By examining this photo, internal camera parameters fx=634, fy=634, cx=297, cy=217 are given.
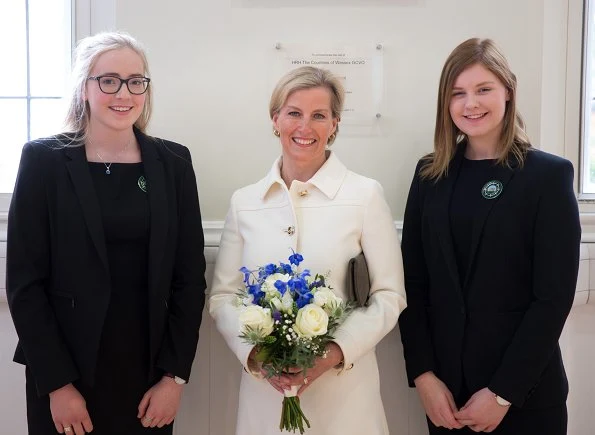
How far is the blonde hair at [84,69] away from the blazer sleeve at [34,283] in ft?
0.64

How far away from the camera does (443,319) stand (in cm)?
243

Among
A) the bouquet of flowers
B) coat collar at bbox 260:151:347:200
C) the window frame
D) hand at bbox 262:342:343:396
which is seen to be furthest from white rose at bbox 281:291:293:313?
the window frame

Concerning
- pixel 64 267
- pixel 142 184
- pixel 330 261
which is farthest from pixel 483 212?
pixel 64 267

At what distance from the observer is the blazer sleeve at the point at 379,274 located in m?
2.28

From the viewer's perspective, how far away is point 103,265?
7.41ft

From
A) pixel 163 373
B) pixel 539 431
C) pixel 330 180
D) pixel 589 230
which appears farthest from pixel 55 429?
pixel 589 230

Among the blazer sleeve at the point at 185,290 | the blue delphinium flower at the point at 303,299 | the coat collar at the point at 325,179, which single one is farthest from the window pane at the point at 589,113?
the blazer sleeve at the point at 185,290

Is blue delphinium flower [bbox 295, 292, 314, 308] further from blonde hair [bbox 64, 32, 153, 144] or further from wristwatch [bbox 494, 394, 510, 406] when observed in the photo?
blonde hair [bbox 64, 32, 153, 144]

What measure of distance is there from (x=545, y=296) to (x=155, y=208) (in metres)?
1.44

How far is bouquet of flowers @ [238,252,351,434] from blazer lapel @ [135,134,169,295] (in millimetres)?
416

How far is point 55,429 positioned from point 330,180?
4.49ft

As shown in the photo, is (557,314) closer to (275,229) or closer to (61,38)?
(275,229)

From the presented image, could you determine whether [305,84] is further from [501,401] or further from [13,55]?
[13,55]

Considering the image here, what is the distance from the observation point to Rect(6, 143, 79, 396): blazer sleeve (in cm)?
222
